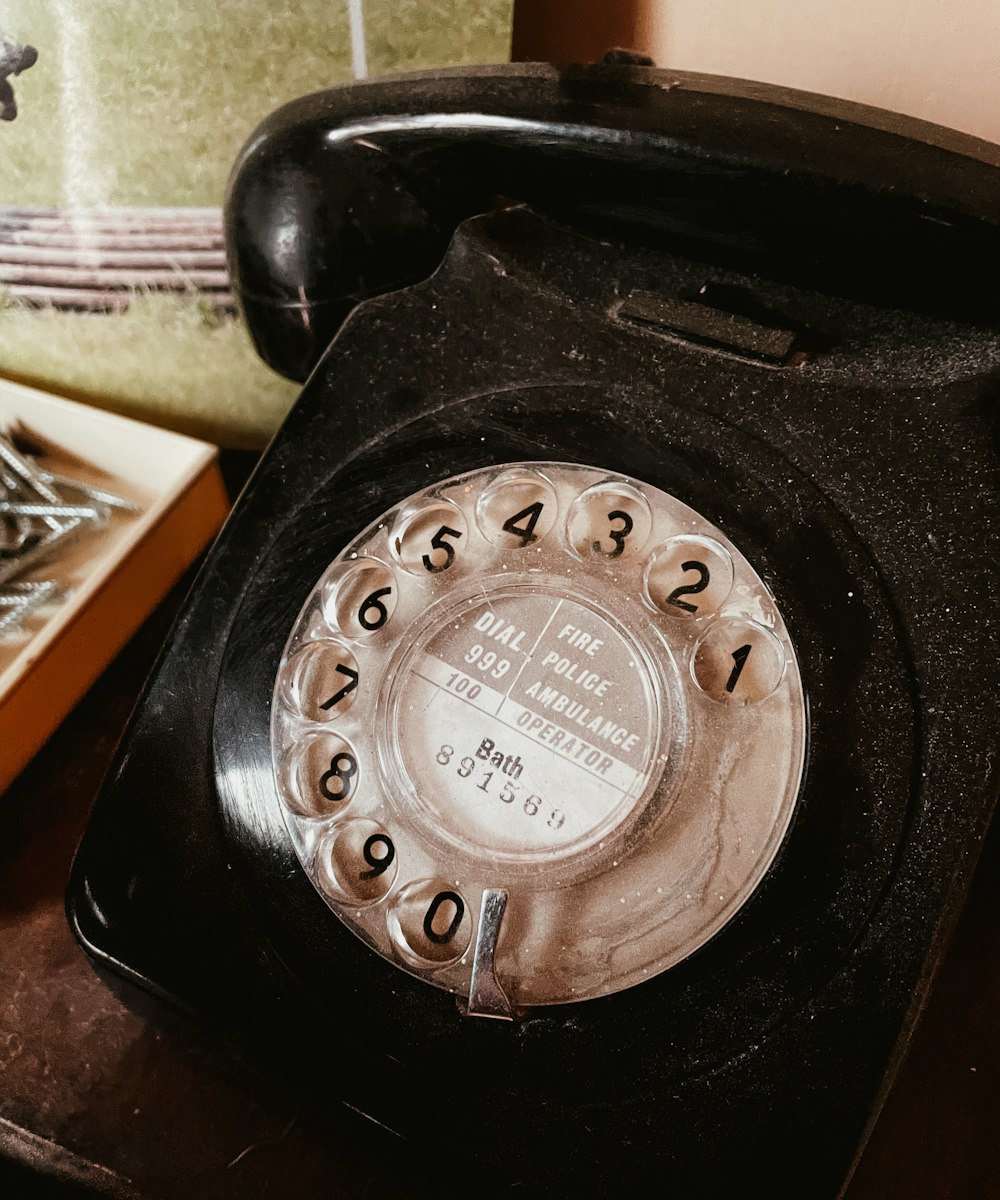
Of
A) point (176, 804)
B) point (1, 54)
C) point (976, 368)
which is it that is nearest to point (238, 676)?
point (176, 804)

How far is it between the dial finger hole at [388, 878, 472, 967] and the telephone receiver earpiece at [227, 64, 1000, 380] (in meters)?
0.37

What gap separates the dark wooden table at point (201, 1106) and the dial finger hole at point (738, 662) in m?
0.26

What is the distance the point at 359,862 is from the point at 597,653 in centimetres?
17

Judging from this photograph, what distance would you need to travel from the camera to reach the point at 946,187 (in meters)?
0.49

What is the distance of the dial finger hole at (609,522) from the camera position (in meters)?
0.54

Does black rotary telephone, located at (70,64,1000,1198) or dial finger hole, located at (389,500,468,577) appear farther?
dial finger hole, located at (389,500,468,577)

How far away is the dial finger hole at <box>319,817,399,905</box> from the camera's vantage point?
0.52 m

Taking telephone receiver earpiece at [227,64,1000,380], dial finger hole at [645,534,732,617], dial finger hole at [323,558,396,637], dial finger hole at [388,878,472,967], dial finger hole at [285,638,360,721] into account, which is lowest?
dial finger hole at [388,878,472,967]

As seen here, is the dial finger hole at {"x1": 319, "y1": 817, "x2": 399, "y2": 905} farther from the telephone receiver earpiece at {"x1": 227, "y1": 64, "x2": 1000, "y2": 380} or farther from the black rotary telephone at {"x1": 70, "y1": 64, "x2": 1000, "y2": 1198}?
the telephone receiver earpiece at {"x1": 227, "y1": 64, "x2": 1000, "y2": 380}

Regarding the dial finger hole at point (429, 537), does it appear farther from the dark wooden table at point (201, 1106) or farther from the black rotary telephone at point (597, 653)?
the dark wooden table at point (201, 1106)

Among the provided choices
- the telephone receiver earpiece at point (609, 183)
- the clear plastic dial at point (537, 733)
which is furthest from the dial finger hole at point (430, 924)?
the telephone receiver earpiece at point (609, 183)

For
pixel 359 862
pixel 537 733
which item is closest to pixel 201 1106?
pixel 359 862

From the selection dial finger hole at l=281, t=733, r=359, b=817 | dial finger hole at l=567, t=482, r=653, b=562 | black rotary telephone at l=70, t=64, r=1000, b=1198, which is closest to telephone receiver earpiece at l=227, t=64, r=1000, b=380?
black rotary telephone at l=70, t=64, r=1000, b=1198

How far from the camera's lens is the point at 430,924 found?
503 millimetres
